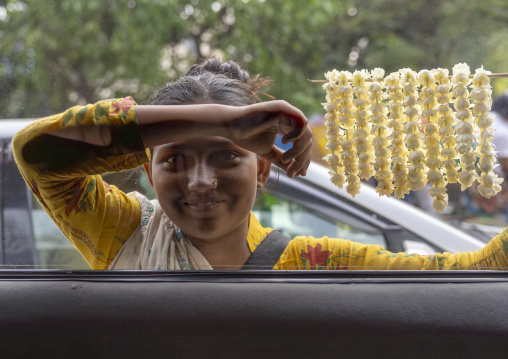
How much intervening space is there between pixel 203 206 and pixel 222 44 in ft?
1.35

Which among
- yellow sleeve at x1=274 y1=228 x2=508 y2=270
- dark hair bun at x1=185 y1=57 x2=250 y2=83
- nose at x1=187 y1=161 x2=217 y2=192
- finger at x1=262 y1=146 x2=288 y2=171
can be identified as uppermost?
dark hair bun at x1=185 y1=57 x2=250 y2=83

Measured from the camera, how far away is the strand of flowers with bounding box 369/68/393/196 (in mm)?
1283

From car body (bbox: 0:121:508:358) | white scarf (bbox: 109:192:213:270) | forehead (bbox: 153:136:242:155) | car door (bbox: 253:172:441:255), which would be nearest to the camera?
car body (bbox: 0:121:508:358)

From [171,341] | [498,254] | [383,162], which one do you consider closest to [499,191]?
[498,254]

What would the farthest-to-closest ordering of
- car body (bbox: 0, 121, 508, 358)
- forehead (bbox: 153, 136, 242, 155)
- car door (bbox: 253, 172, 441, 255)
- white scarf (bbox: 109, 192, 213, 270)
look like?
car door (bbox: 253, 172, 441, 255) < white scarf (bbox: 109, 192, 213, 270) < forehead (bbox: 153, 136, 242, 155) < car body (bbox: 0, 121, 508, 358)

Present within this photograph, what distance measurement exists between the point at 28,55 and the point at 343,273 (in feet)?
3.07

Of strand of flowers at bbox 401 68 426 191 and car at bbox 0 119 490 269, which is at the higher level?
strand of flowers at bbox 401 68 426 191

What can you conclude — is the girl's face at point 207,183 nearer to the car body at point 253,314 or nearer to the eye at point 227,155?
the eye at point 227,155

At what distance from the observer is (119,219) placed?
140 centimetres

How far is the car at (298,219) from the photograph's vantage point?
1370 millimetres

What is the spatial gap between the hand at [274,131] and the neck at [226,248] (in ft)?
0.80

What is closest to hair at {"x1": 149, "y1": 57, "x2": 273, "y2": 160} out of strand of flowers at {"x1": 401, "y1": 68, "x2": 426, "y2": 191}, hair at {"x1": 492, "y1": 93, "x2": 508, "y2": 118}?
strand of flowers at {"x1": 401, "y1": 68, "x2": 426, "y2": 191}

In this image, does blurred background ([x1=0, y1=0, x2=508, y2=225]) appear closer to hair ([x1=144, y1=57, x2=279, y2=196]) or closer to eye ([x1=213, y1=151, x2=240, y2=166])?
hair ([x1=144, y1=57, x2=279, y2=196])

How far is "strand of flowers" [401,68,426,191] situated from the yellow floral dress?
0.22 metres
